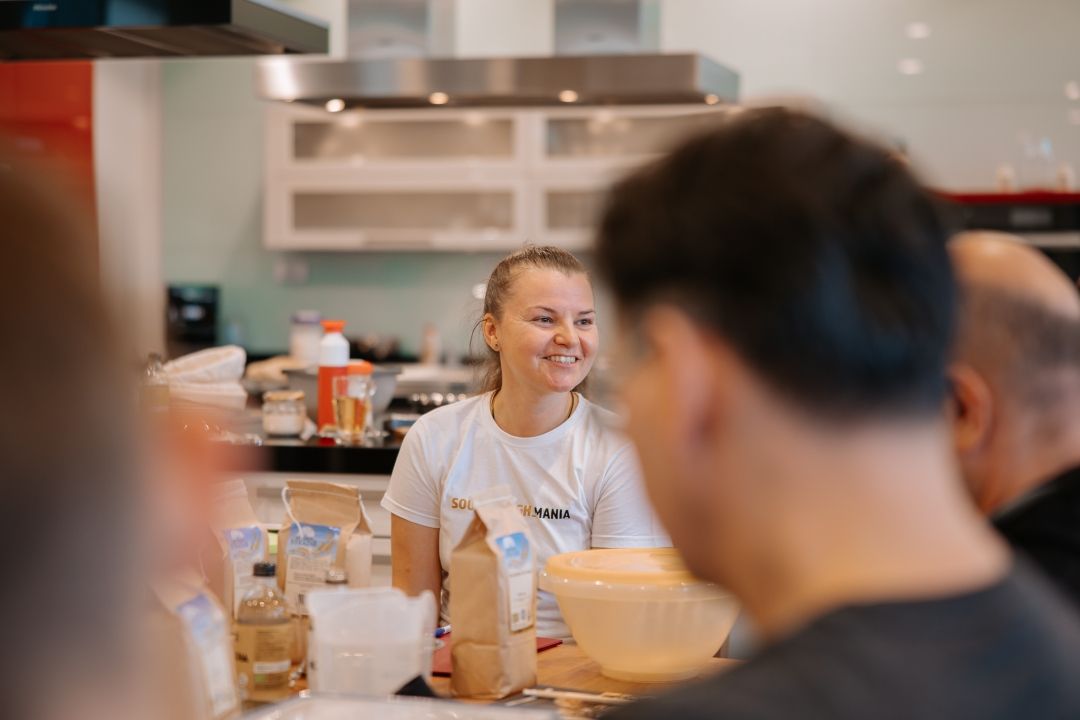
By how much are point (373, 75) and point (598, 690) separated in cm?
347

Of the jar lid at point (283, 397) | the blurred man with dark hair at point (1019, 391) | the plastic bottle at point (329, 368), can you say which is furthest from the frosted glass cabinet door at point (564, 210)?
the blurred man with dark hair at point (1019, 391)

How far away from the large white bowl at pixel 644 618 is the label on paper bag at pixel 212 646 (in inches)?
21.4

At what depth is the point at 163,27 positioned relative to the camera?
135 inches

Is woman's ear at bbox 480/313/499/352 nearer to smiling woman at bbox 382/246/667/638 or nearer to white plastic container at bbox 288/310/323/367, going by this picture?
smiling woman at bbox 382/246/667/638

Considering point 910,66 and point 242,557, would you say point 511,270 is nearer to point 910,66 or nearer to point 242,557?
point 242,557

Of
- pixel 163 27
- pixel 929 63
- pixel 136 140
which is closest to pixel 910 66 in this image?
pixel 929 63

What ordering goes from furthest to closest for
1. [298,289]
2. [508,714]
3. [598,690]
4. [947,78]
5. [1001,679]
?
1. [298,289]
2. [947,78]
3. [598,690]
4. [508,714]
5. [1001,679]

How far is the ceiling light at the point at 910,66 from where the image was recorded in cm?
630

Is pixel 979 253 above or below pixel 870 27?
below

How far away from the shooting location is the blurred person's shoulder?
755 mm

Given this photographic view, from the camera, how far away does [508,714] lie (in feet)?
4.82

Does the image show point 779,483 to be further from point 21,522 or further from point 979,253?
point 979,253

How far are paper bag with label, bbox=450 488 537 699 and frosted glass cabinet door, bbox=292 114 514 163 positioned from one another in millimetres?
4673

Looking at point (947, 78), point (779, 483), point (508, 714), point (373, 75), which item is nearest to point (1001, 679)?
point (779, 483)
